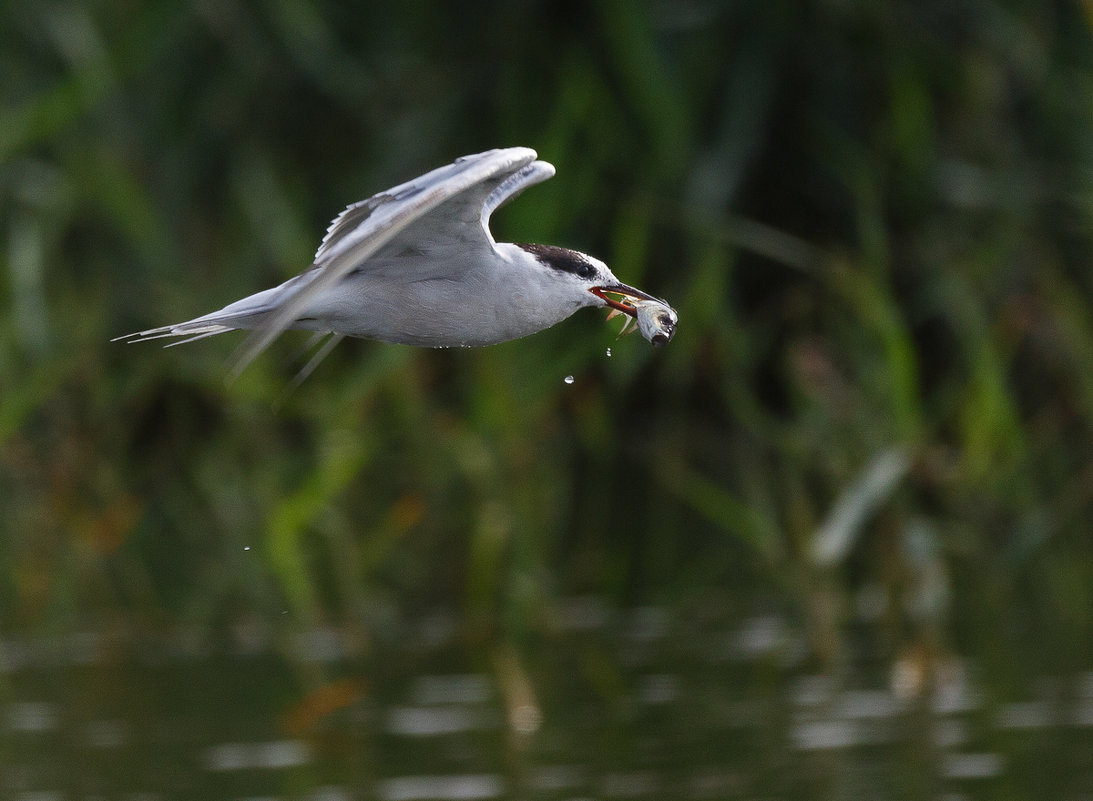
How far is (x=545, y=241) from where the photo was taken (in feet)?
25.3

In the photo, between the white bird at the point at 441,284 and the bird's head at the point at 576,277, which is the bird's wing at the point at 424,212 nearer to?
the white bird at the point at 441,284

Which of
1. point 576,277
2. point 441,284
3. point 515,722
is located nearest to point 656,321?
point 576,277

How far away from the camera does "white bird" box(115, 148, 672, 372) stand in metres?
4.25

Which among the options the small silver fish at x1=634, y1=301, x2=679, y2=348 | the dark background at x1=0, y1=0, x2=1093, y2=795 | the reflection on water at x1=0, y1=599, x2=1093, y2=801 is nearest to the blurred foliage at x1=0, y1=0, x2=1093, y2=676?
the dark background at x1=0, y1=0, x2=1093, y2=795

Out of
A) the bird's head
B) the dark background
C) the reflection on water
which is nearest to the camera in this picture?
the bird's head

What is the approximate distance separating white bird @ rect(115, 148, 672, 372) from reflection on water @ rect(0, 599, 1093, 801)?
196 cm

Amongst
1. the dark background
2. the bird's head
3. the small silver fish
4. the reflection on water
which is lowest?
the reflection on water

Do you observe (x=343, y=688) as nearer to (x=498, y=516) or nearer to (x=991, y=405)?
(x=498, y=516)

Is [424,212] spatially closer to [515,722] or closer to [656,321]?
[656,321]

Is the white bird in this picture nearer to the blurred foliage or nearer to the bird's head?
the bird's head

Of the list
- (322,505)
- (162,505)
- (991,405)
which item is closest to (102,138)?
(162,505)

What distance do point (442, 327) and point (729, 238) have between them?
4.05 m

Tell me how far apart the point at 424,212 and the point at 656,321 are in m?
0.81

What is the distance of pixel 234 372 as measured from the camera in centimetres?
355
